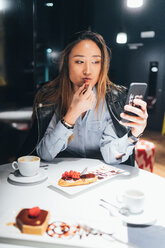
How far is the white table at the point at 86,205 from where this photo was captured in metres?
0.60

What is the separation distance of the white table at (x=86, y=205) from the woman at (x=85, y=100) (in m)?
0.39

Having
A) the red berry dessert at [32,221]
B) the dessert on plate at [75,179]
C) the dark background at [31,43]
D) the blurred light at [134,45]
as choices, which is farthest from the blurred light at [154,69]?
the red berry dessert at [32,221]

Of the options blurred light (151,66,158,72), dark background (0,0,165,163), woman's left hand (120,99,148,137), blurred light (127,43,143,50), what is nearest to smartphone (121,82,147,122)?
woman's left hand (120,99,148,137)

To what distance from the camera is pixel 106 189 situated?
0.92 meters

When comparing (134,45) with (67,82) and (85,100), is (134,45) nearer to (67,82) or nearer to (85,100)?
(67,82)

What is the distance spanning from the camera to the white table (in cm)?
60

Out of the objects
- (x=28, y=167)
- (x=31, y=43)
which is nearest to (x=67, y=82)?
(x=31, y=43)

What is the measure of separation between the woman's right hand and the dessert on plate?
0.42m

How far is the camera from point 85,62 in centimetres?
148

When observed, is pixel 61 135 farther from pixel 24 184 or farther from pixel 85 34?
pixel 85 34

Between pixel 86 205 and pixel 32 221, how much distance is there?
219mm

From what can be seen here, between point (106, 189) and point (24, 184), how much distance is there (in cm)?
34

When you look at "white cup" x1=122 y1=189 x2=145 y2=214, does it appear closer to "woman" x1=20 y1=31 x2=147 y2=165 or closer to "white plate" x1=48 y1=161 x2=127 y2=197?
"white plate" x1=48 y1=161 x2=127 y2=197

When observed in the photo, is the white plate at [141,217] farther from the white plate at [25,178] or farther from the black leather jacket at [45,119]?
the black leather jacket at [45,119]
